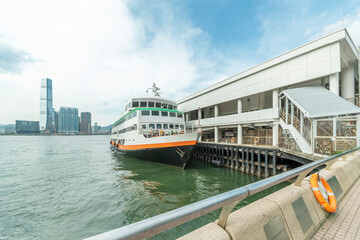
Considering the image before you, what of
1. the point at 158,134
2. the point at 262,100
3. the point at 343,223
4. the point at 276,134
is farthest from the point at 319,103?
the point at 158,134

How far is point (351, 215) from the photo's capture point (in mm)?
3104

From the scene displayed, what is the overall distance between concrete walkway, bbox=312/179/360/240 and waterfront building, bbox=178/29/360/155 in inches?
267

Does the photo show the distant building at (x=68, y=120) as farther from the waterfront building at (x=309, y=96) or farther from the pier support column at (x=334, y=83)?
the pier support column at (x=334, y=83)

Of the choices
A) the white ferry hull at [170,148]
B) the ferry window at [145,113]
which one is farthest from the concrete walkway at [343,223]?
the ferry window at [145,113]

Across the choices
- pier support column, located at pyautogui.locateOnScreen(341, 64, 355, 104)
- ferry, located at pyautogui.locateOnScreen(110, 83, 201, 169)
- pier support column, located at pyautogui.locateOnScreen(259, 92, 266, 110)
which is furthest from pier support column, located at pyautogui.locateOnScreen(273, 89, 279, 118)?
ferry, located at pyautogui.locateOnScreen(110, 83, 201, 169)

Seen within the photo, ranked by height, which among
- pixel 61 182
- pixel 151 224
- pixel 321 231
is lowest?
pixel 61 182

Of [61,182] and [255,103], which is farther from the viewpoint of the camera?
[255,103]

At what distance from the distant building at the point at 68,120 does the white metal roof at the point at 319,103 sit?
209m

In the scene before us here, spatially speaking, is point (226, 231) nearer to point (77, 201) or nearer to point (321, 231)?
point (321, 231)

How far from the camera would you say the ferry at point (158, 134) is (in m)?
13.9

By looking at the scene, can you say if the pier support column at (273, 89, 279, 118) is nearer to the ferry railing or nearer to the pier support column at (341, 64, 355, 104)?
the pier support column at (341, 64, 355, 104)

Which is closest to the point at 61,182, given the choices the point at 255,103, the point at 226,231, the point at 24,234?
the point at 24,234

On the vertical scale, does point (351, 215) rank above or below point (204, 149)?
above

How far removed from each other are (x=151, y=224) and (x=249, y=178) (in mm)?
12956
